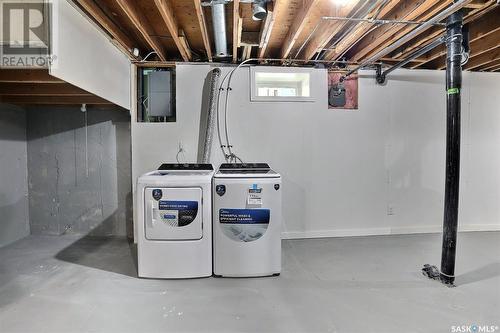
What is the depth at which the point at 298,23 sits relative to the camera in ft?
8.14

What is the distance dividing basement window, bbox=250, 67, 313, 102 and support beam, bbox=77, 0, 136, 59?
151 cm

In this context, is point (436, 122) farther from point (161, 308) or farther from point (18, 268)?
point (18, 268)

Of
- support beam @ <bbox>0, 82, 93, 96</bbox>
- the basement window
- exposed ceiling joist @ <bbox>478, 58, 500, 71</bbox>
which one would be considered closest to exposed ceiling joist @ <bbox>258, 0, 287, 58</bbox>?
the basement window

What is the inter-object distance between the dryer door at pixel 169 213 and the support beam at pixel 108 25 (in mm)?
1583

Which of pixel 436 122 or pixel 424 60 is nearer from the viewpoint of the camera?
pixel 424 60

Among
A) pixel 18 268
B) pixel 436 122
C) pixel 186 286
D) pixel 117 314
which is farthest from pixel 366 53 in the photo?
pixel 18 268

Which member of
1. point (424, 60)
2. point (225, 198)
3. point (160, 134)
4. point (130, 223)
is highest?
point (424, 60)

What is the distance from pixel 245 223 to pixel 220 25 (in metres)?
1.94

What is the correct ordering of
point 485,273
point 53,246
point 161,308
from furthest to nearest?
point 53,246 → point 485,273 → point 161,308

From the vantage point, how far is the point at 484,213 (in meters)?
3.89

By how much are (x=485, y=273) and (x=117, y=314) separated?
130 inches

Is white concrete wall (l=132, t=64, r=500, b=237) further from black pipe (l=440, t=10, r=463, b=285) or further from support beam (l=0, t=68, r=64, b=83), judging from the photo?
black pipe (l=440, t=10, r=463, b=285)

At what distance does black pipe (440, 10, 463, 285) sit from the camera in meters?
2.24

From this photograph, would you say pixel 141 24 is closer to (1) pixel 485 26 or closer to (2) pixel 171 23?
(2) pixel 171 23
